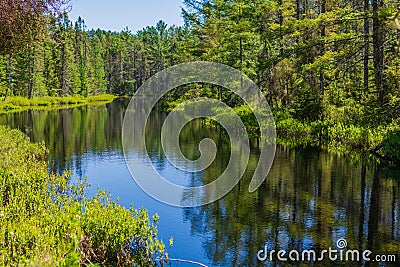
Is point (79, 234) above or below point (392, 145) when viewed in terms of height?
below

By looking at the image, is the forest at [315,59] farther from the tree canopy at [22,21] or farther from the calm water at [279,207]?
the calm water at [279,207]

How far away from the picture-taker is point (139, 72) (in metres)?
116

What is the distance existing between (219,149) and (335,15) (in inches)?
407

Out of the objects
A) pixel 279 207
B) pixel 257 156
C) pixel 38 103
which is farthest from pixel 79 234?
pixel 38 103

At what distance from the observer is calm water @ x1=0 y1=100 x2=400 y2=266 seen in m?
11.0

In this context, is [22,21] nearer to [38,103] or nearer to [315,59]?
[315,59]

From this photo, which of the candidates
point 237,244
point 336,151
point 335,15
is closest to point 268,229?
point 237,244

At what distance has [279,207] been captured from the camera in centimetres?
1407

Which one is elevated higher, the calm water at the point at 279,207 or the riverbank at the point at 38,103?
the riverbank at the point at 38,103

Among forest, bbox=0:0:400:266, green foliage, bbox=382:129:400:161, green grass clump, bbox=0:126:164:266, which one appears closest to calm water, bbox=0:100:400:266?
forest, bbox=0:0:400:266

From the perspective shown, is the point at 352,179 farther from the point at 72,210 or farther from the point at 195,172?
the point at 72,210

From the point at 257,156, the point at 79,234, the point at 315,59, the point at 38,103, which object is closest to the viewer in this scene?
the point at 79,234

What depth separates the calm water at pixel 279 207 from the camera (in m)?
11.0

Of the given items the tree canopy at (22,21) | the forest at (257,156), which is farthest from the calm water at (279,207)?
the tree canopy at (22,21)
